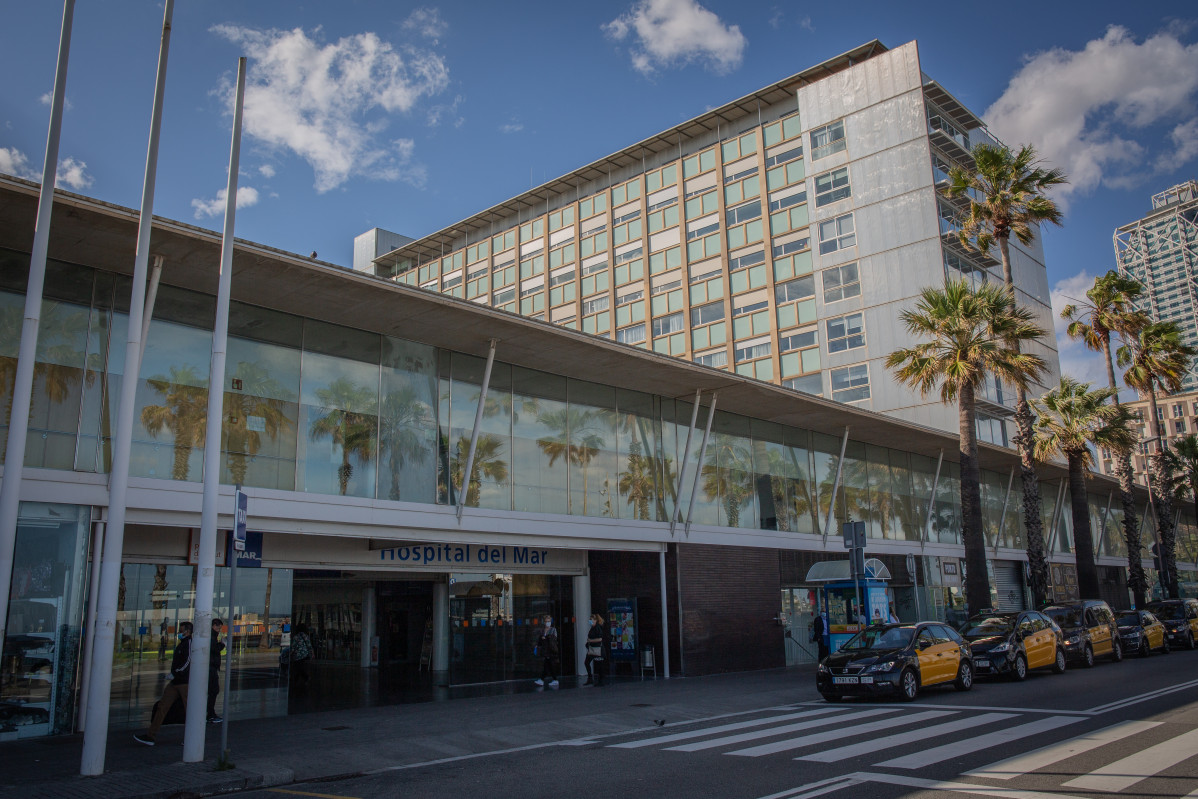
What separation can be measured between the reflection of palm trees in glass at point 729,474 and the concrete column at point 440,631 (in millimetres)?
7695

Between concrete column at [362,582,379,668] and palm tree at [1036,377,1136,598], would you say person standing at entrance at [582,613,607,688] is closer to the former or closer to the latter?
concrete column at [362,582,379,668]

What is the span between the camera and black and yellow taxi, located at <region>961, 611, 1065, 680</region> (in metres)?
17.8

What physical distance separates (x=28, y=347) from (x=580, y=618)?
15518 mm

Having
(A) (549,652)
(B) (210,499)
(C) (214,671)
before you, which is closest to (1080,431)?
(A) (549,652)

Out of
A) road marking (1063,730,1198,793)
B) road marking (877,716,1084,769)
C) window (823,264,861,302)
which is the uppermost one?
window (823,264,861,302)

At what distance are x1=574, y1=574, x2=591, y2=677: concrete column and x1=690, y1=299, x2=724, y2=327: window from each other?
29369mm

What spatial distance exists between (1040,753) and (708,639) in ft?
43.5

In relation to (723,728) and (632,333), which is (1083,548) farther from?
(632,333)

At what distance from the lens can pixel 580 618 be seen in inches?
886

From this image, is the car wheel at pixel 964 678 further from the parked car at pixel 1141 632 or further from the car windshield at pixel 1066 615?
the parked car at pixel 1141 632

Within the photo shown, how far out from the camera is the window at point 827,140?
44375 mm

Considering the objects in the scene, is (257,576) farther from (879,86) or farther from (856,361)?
(879,86)

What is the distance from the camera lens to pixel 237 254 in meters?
13.5

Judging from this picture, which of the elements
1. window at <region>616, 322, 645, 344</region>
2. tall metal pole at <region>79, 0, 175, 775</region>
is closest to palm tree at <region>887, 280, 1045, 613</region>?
tall metal pole at <region>79, 0, 175, 775</region>
